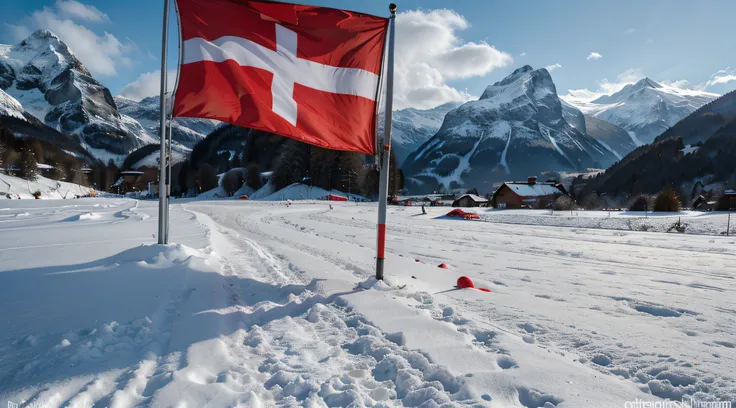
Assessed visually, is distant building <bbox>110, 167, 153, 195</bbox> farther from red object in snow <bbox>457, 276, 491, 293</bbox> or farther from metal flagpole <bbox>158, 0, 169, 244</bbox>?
red object in snow <bbox>457, 276, 491, 293</bbox>

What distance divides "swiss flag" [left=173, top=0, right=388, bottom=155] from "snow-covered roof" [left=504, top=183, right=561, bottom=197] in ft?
231

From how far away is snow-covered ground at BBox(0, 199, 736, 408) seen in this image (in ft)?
8.84

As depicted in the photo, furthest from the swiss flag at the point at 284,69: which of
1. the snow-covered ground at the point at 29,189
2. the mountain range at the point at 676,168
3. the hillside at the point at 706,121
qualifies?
the hillside at the point at 706,121

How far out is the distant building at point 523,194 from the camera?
69250mm

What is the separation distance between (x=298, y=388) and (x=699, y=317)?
17.0 ft

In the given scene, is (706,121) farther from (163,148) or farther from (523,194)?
(163,148)

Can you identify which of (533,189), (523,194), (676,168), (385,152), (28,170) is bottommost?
(523,194)

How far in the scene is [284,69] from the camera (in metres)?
5.93

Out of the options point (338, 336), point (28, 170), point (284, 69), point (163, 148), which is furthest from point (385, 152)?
point (28, 170)

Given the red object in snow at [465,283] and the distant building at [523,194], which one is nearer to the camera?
the red object in snow at [465,283]

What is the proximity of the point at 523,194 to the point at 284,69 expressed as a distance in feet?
237

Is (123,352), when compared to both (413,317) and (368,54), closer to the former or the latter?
(413,317)

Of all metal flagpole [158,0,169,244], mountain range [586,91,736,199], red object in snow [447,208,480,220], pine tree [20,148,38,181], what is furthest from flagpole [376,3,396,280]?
mountain range [586,91,736,199]

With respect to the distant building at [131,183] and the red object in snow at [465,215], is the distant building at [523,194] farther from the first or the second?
the distant building at [131,183]
